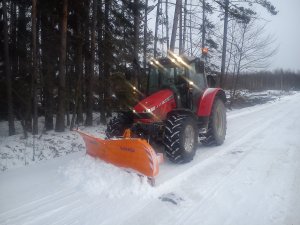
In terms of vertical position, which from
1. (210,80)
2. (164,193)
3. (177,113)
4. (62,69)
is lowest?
(164,193)

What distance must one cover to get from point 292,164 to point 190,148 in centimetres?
211

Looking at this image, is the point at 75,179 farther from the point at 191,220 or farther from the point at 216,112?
the point at 216,112

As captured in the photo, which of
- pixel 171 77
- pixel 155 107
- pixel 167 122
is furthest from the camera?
pixel 171 77

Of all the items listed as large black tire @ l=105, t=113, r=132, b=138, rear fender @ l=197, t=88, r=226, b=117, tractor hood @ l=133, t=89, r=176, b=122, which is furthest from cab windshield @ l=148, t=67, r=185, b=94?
large black tire @ l=105, t=113, r=132, b=138

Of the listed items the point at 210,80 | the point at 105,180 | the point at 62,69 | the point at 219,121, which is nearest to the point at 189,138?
the point at 105,180

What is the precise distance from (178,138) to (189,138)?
631 mm

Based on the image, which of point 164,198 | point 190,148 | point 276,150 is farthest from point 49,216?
point 276,150

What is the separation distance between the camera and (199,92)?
26.6 feet

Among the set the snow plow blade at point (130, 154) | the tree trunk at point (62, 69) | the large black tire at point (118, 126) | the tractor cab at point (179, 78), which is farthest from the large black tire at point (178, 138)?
the tree trunk at point (62, 69)

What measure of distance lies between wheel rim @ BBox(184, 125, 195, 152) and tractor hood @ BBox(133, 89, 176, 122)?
0.69m

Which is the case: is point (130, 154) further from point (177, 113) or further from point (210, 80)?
point (210, 80)

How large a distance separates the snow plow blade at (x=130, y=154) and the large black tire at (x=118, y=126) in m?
0.93

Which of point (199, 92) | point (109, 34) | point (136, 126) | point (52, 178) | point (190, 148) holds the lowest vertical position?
point (52, 178)

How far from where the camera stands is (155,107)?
272 inches
